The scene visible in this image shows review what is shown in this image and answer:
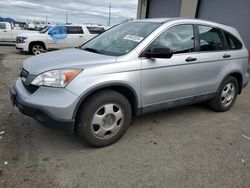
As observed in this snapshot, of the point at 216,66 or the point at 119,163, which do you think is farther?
the point at 216,66

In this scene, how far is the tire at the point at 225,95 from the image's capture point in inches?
181

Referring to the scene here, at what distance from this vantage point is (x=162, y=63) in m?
3.52

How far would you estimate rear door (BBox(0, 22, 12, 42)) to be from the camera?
16625 millimetres

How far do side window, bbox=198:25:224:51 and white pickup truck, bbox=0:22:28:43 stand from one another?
1556 centimetres

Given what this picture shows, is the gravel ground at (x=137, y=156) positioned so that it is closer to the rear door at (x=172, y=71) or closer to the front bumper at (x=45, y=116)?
the front bumper at (x=45, y=116)

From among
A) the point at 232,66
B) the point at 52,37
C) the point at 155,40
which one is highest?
the point at 155,40

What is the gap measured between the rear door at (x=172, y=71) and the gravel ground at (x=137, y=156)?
0.54 m

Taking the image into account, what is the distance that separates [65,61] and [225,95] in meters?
3.23

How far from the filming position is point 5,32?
661 inches

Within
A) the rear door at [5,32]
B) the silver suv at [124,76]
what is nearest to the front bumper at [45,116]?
the silver suv at [124,76]

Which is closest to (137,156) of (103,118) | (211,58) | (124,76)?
(103,118)

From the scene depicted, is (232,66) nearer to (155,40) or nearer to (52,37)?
(155,40)

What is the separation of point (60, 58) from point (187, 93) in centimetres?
209

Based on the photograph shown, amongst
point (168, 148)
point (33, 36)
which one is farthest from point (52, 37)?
point (168, 148)
